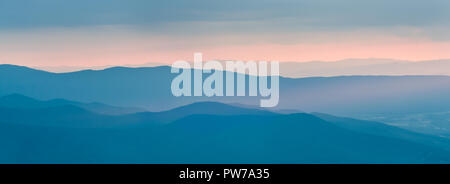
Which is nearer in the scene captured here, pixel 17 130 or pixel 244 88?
pixel 244 88

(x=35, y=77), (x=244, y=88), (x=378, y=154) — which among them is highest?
(x=35, y=77)

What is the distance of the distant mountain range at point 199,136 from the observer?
21.8 metres

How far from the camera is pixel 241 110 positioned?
22.5 m

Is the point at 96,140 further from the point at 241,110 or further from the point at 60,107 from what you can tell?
the point at 241,110

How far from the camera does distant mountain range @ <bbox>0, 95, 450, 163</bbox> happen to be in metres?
21.8

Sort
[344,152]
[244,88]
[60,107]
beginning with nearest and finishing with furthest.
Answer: [244,88]
[344,152]
[60,107]

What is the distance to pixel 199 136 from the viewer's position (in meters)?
23.1

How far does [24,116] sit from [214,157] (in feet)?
28.6

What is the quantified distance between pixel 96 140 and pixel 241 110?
6.25 meters

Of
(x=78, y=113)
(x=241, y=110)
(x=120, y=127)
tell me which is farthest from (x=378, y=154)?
(x=78, y=113)

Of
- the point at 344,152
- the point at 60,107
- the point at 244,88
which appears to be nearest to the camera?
the point at 244,88

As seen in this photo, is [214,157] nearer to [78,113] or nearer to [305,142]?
[305,142]

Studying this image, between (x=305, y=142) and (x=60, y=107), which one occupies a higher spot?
(x=60, y=107)

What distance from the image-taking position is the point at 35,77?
2364 cm
